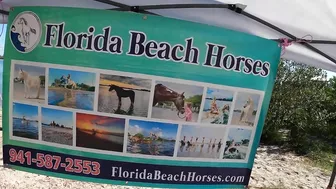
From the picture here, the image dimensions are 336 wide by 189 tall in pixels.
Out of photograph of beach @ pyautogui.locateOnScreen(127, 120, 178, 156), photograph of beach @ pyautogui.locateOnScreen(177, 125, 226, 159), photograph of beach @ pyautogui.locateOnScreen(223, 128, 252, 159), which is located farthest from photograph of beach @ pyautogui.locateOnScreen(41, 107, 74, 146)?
photograph of beach @ pyautogui.locateOnScreen(223, 128, 252, 159)

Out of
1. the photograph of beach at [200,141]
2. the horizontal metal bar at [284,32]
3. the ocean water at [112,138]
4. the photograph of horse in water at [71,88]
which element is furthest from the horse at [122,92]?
the horizontal metal bar at [284,32]

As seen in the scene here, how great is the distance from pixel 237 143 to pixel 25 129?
1282 millimetres

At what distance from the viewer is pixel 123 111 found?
181cm

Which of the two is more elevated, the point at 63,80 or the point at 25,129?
the point at 63,80

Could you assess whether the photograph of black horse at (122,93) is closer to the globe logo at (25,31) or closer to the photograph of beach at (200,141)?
the photograph of beach at (200,141)

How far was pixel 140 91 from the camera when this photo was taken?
1.78 m

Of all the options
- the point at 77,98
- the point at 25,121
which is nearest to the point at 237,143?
the point at 77,98

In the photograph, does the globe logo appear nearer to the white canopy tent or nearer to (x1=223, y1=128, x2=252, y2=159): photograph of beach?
the white canopy tent

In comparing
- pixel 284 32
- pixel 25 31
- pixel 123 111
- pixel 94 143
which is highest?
pixel 284 32

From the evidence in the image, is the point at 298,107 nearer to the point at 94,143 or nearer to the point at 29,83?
the point at 94,143

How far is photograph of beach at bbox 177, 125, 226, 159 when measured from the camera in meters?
1.89

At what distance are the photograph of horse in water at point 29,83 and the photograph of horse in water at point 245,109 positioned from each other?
3.71ft

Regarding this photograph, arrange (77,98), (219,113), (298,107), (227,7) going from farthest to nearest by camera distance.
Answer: (298,107), (219,113), (77,98), (227,7)

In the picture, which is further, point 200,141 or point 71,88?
point 200,141
